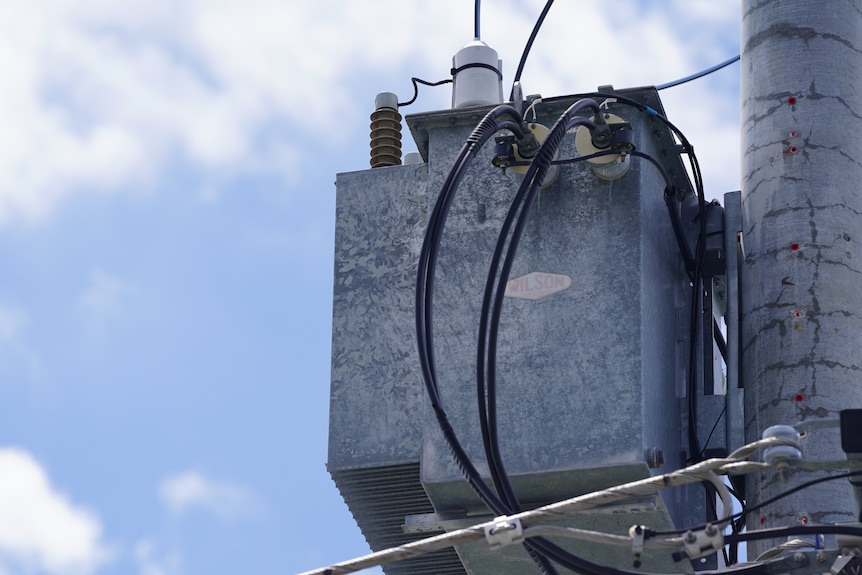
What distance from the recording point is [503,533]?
17.1 feet

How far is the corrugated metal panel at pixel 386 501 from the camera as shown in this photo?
7.68 metres

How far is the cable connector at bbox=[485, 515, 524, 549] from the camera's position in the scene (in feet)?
17.0

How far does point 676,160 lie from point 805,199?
0.65 metres

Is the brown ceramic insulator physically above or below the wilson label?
above

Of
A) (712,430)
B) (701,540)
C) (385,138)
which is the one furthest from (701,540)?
(385,138)

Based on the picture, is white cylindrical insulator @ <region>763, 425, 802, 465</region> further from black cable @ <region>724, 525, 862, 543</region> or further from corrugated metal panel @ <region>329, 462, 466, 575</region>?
corrugated metal panel @ <region>329, 462, 466, 575</region>

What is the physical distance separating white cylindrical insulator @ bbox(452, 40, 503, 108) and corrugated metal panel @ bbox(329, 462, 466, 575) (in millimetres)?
1750

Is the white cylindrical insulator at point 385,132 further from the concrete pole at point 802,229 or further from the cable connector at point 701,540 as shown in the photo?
the cable connector at point 701,540

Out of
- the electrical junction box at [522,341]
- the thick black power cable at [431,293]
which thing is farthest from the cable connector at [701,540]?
the electrical junction box at [522,341]

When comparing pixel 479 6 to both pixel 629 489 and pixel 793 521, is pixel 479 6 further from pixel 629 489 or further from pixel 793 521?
pixel 629 489

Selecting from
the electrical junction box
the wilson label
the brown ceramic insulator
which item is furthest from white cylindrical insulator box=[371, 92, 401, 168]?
the wilson label

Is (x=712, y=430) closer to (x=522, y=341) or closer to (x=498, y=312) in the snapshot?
(x=522, y=341)

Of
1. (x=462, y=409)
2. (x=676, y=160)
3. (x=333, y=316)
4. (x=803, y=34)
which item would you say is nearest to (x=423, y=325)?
(x=462, y=409)

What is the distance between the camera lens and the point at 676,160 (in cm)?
786
